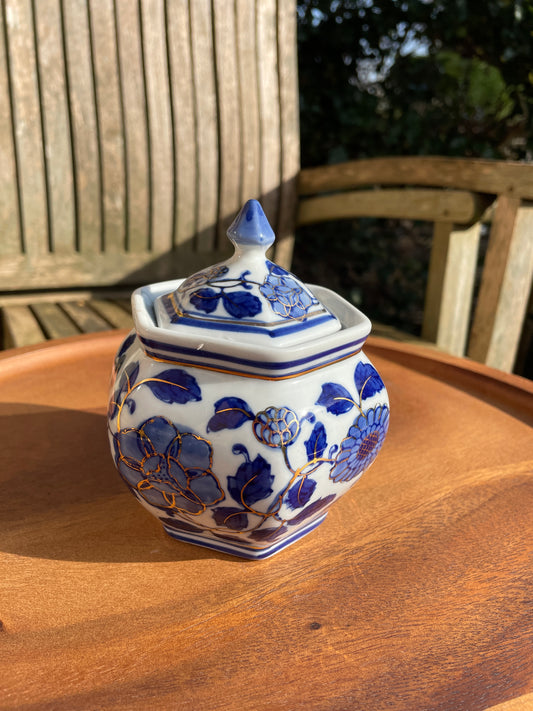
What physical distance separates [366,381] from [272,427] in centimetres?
12

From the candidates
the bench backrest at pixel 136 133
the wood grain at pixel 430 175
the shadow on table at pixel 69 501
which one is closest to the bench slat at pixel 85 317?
the bench backrest at pixel 136 133

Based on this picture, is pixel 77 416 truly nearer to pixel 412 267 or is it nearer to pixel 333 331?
pixel 333 331

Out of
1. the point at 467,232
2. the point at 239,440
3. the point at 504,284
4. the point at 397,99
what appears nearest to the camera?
the point at 239,440

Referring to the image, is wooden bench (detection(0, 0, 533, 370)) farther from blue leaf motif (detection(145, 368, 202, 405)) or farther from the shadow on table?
blue leaf motif (detection(145, 368, 202, 405))

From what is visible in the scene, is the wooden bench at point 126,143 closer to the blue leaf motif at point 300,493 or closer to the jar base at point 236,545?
the jar base at point 236,545

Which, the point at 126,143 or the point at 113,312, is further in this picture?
the point at 126,143

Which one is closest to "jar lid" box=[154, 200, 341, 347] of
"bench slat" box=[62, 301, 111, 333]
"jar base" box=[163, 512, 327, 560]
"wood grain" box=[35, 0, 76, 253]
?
"jar base" box=[163, 512, 327, 560]

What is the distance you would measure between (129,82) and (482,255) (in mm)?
1942

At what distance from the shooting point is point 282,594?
0.58 meters

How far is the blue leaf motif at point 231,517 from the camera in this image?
1.79ft

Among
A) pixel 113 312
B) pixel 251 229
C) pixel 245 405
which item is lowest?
pixel 113 312

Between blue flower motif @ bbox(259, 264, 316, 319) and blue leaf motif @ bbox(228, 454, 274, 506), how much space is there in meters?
0.14

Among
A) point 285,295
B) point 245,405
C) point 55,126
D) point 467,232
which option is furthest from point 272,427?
point 55,126

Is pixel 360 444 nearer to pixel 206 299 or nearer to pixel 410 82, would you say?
pixel 206 299
